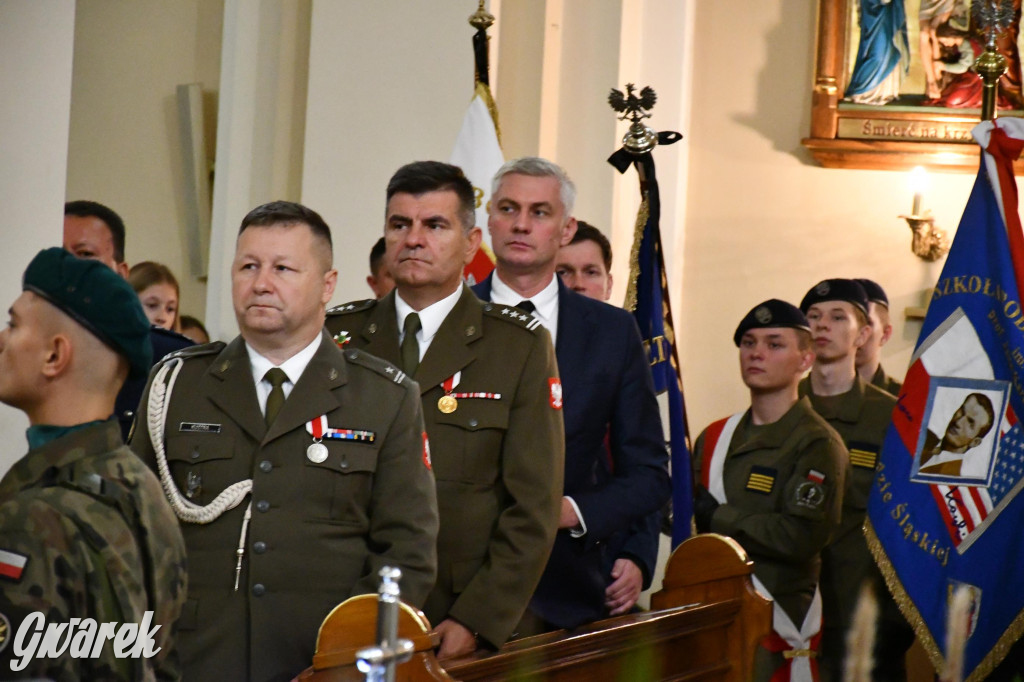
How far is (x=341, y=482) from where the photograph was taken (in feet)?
7.79

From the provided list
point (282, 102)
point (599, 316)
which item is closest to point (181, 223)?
point (282, 102)

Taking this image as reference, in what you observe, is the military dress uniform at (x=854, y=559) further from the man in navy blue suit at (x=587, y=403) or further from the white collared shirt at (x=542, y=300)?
the white collared shirt at (x=542, y=300)

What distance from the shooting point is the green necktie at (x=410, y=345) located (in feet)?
9.34

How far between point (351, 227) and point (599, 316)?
2161mm

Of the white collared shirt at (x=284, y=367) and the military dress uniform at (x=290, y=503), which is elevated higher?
the white collared shirt at (x=284, y=367)

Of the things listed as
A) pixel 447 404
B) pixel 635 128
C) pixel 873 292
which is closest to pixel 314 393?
pixel 447 404

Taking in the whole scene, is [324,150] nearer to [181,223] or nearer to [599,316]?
[181,223]

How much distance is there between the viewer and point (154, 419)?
2.42 m

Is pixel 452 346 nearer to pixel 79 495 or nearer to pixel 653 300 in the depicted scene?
pixel 79 495

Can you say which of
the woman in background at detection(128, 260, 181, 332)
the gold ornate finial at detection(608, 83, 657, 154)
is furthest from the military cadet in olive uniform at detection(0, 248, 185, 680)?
the gold ornate finial at detection(608, 83, 657, 154)

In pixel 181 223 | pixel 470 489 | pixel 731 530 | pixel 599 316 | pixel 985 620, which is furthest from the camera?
pixel 181 223

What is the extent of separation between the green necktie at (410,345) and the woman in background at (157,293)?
4.94 feet

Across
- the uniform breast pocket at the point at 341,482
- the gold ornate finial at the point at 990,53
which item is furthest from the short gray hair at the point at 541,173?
the gold ornate finial at the point at 990,53

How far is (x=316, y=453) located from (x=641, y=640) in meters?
1.06
